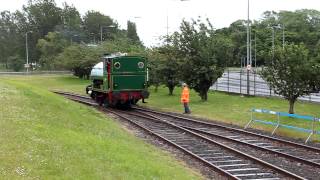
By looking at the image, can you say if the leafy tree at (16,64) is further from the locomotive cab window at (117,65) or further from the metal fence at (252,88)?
the locomotive cab window at (117,65)

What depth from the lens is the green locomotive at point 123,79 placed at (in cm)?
3098

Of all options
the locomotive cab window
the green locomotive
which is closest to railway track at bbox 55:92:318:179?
the green locomotive

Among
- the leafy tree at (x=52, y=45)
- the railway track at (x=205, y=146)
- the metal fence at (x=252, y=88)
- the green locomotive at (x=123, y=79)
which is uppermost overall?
the leafy tree at (x=52, y=45)

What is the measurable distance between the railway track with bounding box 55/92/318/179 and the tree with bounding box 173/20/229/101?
603 cm

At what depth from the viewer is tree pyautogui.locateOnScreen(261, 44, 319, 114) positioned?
23469 millimetres

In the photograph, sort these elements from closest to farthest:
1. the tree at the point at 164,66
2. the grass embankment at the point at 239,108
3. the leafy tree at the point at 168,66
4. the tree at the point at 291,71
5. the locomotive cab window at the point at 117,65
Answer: the grass embankment at the point at 239,108 < the tree at the point at 291,71 < the locomotive cab window at the point at 117,65 < the leafy tree at the point at 168,66 < the tree at the point at 164,66

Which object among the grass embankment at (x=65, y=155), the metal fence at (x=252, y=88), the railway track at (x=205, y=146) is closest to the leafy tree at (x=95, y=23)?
the metal fence at (x=252, y=88)

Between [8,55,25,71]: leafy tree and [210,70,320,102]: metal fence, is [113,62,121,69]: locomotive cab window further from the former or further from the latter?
[8,55,25,71]: leafy tree

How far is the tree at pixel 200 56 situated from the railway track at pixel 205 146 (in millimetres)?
6030

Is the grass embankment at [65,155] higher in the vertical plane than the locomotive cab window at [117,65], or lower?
lower

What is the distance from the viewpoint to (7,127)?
13406 millimetres

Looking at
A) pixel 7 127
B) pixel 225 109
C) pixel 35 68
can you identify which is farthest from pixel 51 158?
pixel 35 68

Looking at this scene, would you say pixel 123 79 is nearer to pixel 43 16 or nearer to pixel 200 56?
pixel 200 56

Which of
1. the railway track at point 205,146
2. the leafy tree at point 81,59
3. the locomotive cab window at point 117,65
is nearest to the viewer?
the railway track at point 205,146
